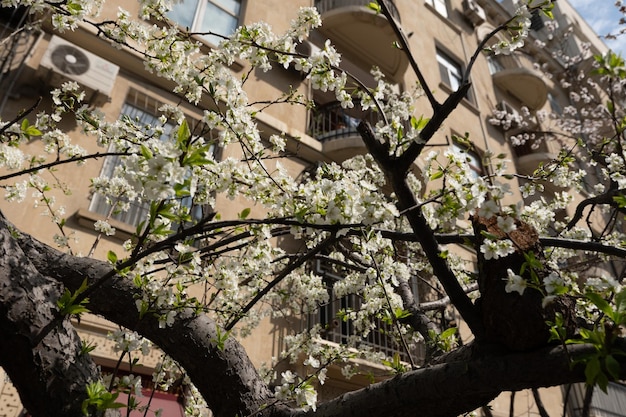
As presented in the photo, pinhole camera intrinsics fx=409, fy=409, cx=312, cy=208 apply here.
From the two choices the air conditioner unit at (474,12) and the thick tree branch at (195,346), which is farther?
the air conditioner unit at (474,12)

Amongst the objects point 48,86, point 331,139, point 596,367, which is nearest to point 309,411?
point 596,367

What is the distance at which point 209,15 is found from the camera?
8.85 m

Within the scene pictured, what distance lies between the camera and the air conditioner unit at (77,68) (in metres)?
5.70

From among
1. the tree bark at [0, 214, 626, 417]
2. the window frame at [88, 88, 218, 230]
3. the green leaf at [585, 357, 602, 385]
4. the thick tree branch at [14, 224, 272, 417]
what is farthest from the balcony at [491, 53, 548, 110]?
the green leaf at [585, 357, 602, 385]

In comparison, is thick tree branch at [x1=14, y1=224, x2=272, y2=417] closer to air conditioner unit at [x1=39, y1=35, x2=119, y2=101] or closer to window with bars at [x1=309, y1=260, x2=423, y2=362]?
air conditioner unit at [x1=39, y1=35, x2=119, y2=101]

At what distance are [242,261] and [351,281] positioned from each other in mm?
1559

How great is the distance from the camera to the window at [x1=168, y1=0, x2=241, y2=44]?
8312 mm

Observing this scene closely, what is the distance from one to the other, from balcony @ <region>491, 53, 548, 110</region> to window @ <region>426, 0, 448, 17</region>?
2.95m

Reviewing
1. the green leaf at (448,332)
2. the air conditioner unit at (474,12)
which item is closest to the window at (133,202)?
the green leaf at (448,332)

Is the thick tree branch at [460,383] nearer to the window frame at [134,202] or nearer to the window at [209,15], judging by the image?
the window frame at [134,202]

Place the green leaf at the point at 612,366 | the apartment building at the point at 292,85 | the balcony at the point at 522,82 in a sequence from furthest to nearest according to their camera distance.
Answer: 1. the balcony at the point at 522,82
2. the apartment building at the point at 292,85
3. the green leaf at the point at 612,366

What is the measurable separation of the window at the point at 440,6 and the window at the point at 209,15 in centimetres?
908

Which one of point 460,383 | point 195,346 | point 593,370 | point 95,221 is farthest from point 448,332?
point 95,221

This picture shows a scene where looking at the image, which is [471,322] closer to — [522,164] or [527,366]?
[527,366]
